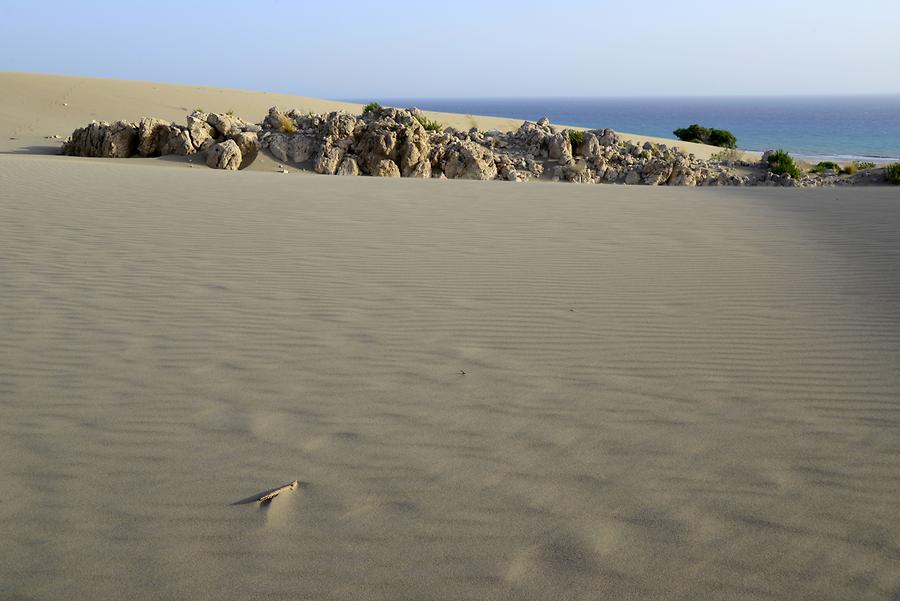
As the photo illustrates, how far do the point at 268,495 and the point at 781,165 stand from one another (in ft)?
71.0

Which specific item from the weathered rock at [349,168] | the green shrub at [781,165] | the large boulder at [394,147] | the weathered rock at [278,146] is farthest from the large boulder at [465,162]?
the green shrub at [781,165]

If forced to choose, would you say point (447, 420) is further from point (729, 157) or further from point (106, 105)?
point (106, 105)

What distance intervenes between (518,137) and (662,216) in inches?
495

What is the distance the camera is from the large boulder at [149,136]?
1823 centimetres

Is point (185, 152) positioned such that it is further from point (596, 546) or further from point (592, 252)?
point (596, 546)

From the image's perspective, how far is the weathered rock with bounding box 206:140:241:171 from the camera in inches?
682

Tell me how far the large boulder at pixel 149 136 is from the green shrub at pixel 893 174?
1798cm

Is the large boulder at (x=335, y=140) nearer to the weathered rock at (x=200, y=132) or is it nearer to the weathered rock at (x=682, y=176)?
the weathered rock at (x=200, y=132)

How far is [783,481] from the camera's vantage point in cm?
309

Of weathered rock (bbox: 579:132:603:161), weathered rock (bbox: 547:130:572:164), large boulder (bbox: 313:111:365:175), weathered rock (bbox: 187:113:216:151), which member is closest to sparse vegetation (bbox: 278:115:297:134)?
large boulder (bbox: 313:111:365:175)

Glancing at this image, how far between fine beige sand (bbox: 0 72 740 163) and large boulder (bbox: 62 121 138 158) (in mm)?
2614

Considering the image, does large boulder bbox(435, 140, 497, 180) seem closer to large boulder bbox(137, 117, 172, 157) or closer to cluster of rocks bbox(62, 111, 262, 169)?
cluster of rocks bbox(62, 111, 262, 169)

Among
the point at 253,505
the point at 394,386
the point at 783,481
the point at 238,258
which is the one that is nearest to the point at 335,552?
the point at 253,505

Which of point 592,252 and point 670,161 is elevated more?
point 670,161
